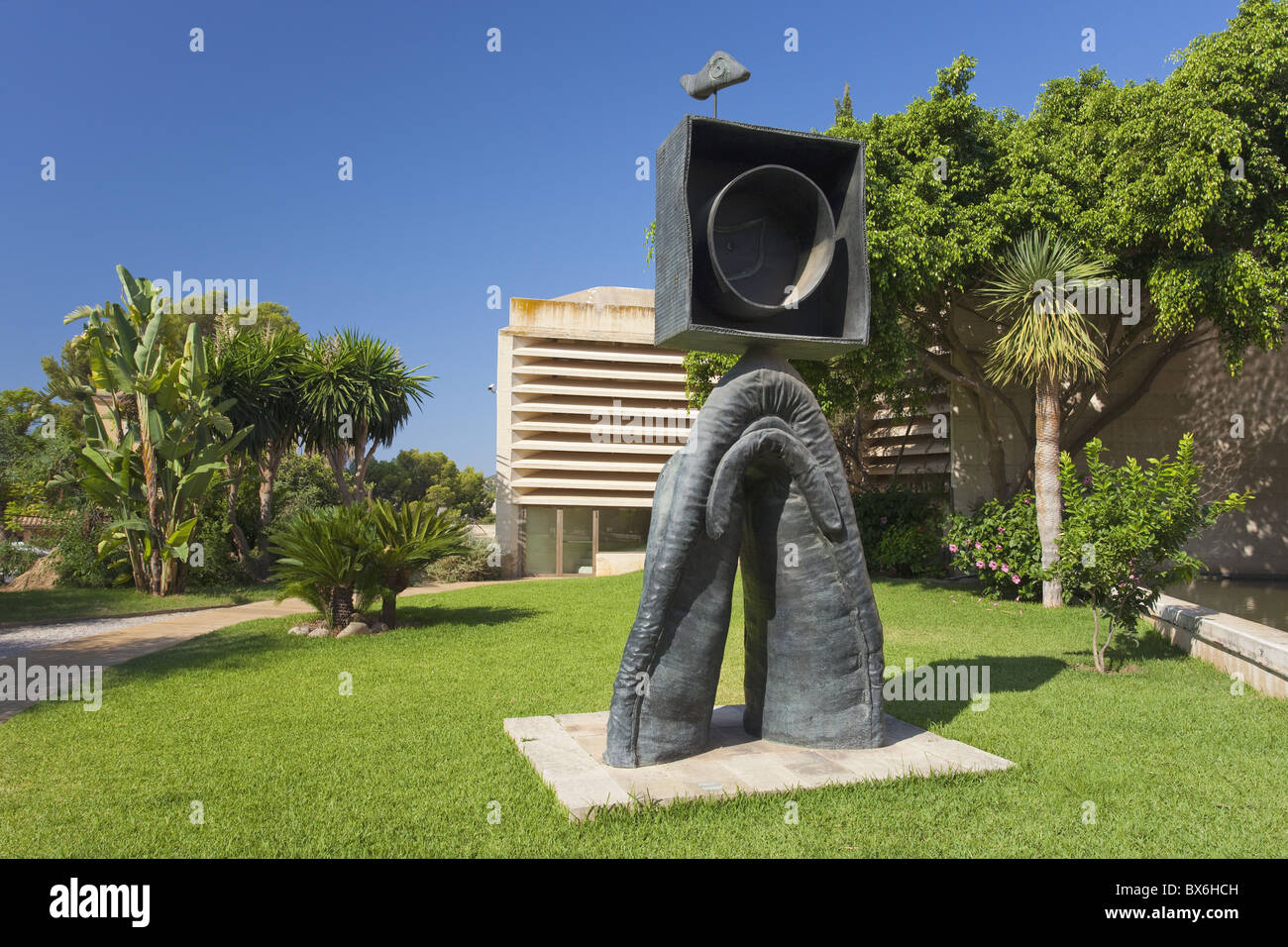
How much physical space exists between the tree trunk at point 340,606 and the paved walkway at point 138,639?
169 centimetres

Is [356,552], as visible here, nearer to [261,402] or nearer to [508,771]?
[508,771]

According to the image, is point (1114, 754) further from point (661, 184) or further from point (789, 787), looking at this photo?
point (661, 184)

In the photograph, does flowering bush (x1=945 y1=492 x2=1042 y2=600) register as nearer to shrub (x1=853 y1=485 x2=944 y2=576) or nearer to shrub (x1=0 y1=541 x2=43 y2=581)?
shrub (x1=853 y1=485 x2=944 y2=576)

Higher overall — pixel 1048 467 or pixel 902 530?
pixel 1048 467

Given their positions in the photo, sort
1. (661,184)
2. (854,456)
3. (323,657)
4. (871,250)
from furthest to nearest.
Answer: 1. (854,456)
2. (871,250)
3. (323,657)
4. (661,184)

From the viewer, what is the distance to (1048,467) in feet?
38.2

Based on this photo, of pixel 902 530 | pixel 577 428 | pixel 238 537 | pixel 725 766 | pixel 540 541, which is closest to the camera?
pixel 725 766

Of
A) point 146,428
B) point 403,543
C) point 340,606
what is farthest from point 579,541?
point 340,606

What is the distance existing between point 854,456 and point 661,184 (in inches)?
547

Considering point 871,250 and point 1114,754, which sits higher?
point 871,250

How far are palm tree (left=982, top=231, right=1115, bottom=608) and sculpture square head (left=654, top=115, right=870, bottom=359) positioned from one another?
6601 mm

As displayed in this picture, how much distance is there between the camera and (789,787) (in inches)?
176

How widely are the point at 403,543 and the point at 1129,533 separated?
24.9ft

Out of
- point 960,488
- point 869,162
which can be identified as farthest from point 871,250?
point 960,488
